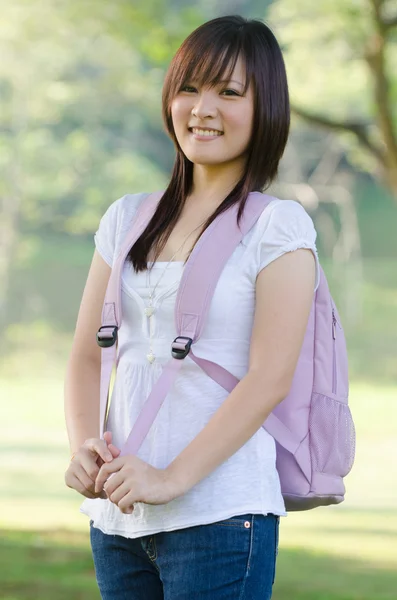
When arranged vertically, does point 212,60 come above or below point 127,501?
above

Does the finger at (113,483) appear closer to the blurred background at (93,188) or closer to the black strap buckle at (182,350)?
the black strap buckle at (182,350)

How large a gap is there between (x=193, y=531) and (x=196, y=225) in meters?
0.44

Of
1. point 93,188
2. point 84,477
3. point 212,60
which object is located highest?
point 93,188

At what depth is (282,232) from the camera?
57.0 inches

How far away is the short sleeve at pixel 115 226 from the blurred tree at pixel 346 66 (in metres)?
4.33

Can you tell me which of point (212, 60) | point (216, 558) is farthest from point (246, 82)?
point (216, 558)

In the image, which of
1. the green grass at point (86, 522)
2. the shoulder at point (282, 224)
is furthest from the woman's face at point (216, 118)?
the green grass at point (86, 522)

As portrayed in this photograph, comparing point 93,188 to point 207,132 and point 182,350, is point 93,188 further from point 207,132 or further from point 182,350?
point 182,350

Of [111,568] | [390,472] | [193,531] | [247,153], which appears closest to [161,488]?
[193,531]

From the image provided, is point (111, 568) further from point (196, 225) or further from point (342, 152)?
point (342, 152)

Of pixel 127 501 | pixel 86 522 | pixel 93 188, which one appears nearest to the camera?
pixel 127 501

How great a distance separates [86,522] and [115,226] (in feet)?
19.6

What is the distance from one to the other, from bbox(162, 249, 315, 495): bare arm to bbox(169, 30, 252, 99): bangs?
0.92 ft

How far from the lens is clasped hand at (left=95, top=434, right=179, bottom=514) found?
4.44 feet
